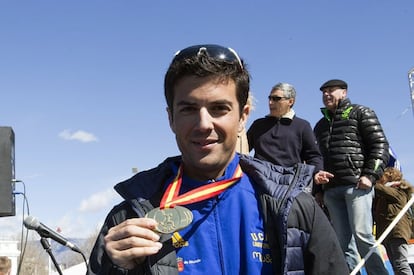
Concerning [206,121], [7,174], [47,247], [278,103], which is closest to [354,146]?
[278,103]

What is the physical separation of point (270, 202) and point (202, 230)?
0.25 metres

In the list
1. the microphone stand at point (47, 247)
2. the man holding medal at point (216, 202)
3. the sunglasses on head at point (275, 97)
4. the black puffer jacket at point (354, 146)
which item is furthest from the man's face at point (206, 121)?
the black puffer jacket at point (354, 146)

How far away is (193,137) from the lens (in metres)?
1.92

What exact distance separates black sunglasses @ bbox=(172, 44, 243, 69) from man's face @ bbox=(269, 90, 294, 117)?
385 centimetres

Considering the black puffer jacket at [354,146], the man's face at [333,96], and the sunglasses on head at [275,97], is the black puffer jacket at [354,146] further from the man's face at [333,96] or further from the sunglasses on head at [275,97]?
the sunglasses on head at [275,97]

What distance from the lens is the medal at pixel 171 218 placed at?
5.63ft

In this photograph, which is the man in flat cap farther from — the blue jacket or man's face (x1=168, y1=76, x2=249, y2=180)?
man's face (x1=168, y1=76, x2=249, y2=180)

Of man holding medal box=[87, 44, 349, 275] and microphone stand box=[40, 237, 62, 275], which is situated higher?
man holding medal box=[87, 44, 349, 275]

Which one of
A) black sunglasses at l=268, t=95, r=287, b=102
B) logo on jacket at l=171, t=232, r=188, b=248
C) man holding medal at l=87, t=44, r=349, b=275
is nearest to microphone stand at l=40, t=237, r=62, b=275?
man holding medal at l=87, t=44, r=349, b=275

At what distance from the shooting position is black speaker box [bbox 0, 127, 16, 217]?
5918mm

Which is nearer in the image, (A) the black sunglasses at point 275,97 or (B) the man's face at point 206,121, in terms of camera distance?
(B) the man's face at point 206,121

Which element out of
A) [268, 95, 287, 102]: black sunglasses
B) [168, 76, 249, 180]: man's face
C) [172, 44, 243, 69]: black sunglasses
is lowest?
[168, 76, 249, 180]: man's face

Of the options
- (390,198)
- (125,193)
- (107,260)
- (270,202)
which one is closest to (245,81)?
(270,202)

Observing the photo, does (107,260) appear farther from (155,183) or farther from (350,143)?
(350,143)
